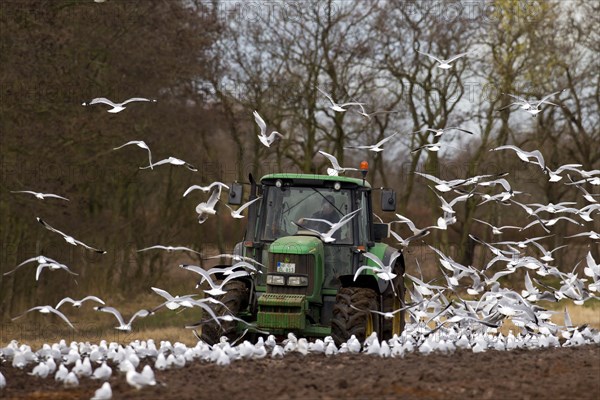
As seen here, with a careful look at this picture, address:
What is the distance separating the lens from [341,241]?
11648 mm

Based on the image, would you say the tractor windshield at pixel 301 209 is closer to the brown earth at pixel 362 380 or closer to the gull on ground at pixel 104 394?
the brown earth at pixel 362 380

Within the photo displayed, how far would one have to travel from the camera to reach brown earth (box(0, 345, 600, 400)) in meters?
7.00

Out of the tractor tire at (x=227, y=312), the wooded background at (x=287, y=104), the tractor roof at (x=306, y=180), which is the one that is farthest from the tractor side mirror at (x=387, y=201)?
the wooded background at (x=287, y=104)

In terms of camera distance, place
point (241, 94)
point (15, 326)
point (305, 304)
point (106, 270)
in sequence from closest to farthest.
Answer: point (305, 304) → point (15, 326) → point (106, 270) → point (241, 94)

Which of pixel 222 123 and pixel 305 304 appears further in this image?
pixel 222 123

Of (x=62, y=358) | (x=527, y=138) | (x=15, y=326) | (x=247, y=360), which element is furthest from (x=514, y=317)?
(x=527, y=138)

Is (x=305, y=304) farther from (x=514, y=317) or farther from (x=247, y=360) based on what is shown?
(x=514, y=317)

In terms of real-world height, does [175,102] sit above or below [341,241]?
above

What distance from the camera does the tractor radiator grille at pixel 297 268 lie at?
10.9m

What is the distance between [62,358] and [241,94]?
20.4 meters

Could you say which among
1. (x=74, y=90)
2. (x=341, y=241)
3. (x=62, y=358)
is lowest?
(x=62, y=358)

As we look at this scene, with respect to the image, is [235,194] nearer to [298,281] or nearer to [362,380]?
[298,281]

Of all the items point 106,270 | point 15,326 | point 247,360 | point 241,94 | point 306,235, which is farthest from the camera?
point 241,94

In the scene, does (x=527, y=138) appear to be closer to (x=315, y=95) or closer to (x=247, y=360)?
(x=315, y=95)
